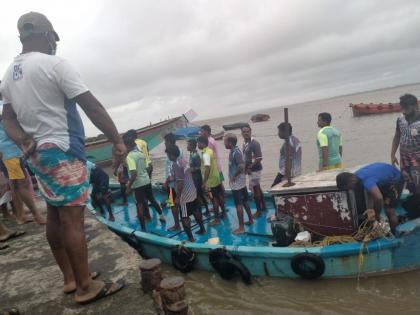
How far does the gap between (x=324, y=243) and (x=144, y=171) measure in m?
3.46

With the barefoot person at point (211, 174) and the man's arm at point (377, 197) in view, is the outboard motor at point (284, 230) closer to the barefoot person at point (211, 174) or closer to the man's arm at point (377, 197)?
the man's arm at point (377, 197)

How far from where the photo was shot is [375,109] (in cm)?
3575

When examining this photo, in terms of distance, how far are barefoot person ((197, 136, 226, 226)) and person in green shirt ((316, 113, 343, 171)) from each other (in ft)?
6.21

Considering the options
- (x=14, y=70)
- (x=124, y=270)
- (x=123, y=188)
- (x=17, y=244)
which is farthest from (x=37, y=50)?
(x=123, y=188)

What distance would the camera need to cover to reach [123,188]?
29.6 ft

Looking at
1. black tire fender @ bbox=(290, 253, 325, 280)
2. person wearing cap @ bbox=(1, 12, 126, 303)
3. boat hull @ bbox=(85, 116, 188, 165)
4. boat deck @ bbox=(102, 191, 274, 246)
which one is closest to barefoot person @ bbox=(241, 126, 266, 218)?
boat deck @ bbox=(102, 191, 274, 246)

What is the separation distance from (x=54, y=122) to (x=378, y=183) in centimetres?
376

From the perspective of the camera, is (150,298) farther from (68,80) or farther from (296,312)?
(296,312)

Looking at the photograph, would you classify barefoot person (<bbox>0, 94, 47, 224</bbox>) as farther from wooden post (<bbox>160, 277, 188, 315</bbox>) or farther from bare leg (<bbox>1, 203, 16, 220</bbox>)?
wooden post (<bbox>160, 277, 188, 315</bbox>)

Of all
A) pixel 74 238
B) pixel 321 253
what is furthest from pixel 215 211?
pixel 74 238

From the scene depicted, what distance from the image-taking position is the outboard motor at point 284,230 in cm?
480

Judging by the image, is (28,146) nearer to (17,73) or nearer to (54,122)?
(54,122)

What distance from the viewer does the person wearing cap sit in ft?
7.78

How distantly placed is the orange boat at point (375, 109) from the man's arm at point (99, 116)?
120ft
